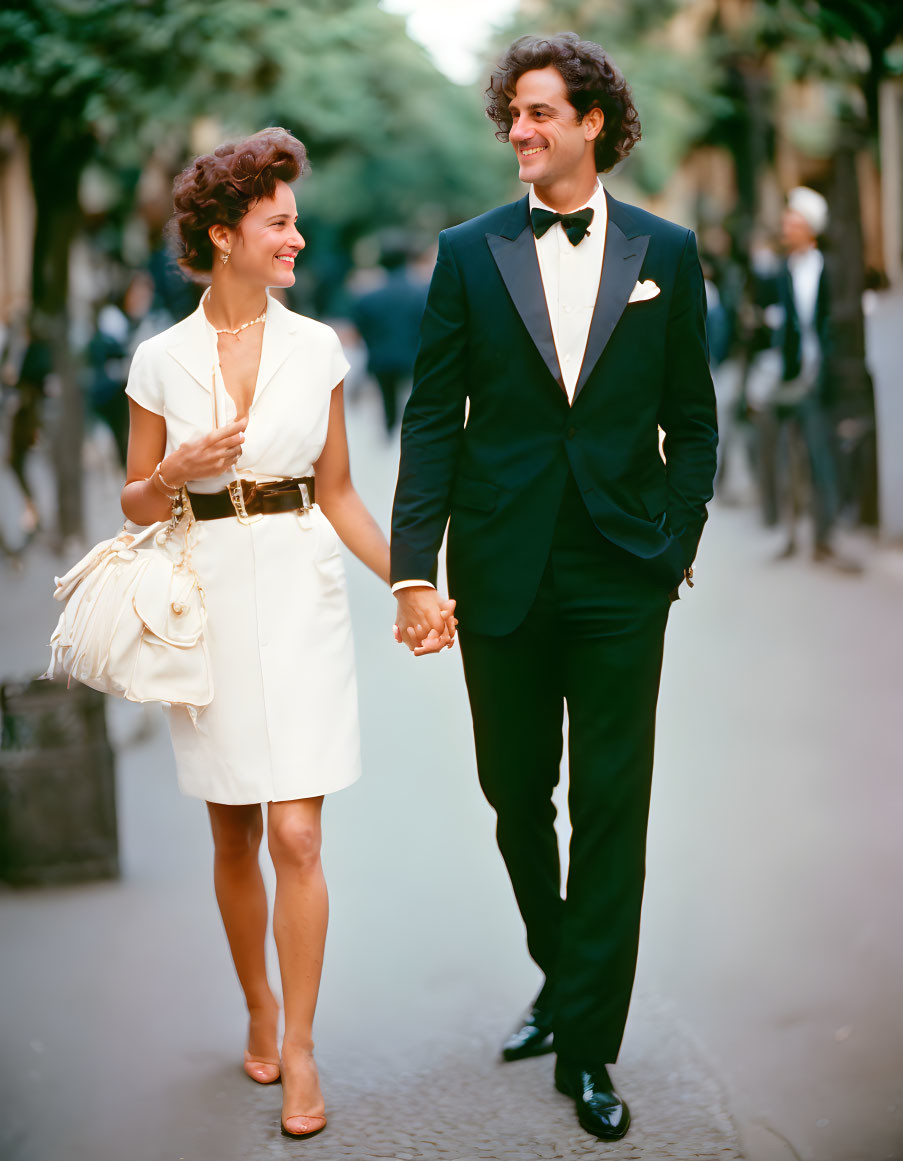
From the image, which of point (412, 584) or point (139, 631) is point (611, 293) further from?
point (139, 631)

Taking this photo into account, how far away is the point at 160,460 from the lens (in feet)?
12.0

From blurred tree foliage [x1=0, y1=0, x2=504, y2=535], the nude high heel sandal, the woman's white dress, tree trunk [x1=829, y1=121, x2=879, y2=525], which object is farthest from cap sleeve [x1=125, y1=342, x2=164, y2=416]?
tree trunk [x1=829, y1=121, x2=879, y2=525]

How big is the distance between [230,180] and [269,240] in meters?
0.15

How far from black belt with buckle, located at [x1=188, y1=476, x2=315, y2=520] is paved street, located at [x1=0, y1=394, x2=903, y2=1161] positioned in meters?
1.37

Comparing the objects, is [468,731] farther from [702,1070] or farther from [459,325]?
[459,325]

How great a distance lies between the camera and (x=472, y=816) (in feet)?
19.8

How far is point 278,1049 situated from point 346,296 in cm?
3370

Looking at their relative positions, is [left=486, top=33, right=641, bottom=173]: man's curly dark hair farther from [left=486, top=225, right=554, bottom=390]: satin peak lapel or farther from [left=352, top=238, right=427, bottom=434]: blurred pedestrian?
[left=352, top=238, right=427, bottom=434]: blurred pedestrian

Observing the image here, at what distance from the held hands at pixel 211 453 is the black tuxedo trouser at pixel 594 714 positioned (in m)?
0.70

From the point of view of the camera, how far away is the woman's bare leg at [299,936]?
11.7 feet

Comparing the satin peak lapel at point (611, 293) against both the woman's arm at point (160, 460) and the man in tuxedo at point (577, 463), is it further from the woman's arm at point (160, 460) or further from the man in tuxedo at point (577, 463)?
the woman's arm at point (160, 460)

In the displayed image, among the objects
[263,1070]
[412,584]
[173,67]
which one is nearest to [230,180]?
[412,584]

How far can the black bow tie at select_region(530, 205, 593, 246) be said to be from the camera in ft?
11.3

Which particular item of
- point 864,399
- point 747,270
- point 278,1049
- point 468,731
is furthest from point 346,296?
point 278,1049
